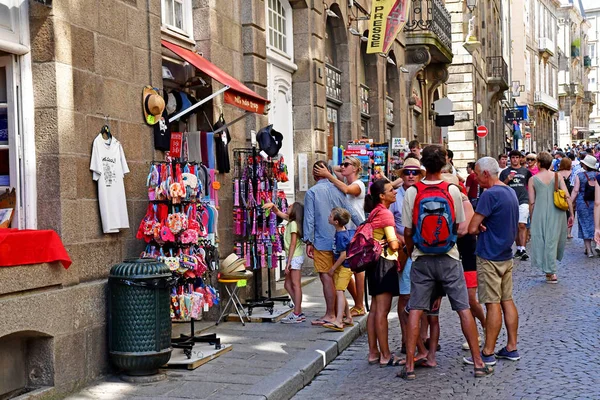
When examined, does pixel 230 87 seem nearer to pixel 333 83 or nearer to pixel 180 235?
pixel 180 235

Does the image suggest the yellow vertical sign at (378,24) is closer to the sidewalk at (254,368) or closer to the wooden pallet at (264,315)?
the wooden pallet at (264,315)

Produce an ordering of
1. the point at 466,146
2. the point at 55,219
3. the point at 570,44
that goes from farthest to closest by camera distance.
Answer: the point at 570,44
the point at 466,146
the point at 55,219

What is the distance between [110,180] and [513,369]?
3908 millimetres

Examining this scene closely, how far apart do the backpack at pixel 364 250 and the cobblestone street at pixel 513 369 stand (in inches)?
38.6

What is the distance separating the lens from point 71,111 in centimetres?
714

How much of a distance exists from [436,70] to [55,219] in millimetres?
22010

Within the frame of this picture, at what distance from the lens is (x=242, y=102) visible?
9.18 meters

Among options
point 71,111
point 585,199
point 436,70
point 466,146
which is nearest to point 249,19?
point 71,111

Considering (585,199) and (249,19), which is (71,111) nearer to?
(249,19)

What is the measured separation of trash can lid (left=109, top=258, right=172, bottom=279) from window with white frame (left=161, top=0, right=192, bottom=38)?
3593mm

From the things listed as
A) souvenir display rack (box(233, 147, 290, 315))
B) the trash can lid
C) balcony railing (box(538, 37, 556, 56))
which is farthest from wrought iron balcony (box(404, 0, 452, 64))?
balcony railing (box(538, 37, 556, 56))

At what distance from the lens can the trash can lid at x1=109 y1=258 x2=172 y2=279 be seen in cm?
714

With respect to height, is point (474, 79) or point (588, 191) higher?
point (474, 79)

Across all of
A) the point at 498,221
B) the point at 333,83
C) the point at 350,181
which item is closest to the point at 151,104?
the point at 350,181
